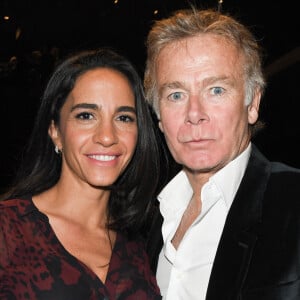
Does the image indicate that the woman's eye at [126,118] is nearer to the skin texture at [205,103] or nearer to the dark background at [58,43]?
the skin texture at [205,103]

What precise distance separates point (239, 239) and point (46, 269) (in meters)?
0.90

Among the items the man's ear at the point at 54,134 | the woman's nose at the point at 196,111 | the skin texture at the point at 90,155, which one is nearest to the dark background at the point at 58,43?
the man's ear at the point at 54,134


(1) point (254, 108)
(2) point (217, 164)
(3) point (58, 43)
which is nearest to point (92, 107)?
(2) point (217, 164)

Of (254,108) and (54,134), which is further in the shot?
(54,134)

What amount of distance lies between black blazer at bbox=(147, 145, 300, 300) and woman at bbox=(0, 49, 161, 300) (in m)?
0.69

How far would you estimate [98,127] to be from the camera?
2.31 m

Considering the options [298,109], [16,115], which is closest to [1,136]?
[16,115]

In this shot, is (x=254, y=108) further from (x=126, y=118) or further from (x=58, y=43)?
(x=58, y=43)

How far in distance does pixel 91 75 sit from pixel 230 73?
0.79m

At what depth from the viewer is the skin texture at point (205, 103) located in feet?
6.64

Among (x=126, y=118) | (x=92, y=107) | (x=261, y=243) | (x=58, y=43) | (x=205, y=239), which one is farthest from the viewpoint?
(x=58, y=43)

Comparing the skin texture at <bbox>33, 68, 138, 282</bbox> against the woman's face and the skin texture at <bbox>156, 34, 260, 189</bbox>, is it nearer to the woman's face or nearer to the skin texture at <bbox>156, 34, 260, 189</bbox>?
the woman's face

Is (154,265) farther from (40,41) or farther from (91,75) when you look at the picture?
(40,41)

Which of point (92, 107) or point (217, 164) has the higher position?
point (92, 107)
